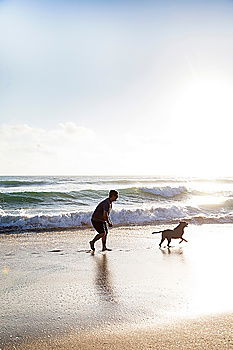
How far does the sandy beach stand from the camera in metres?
3.50

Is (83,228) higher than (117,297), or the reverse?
(117,297)

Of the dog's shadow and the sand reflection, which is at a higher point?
the sand reflection

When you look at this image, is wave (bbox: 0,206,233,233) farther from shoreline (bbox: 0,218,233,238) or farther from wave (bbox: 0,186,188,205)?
wave (bbox: 0,186,188,205)

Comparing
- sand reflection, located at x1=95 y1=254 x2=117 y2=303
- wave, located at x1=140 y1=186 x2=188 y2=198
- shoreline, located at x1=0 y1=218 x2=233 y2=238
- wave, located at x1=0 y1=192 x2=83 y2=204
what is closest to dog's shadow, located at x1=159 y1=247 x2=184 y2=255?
sand reflection, located at x1=95 y1=254 x2=117 y2=303

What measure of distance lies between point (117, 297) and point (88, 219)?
9.17 meters

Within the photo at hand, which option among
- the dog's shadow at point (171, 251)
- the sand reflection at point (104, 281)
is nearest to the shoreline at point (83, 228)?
the dog's shadow at point (171, 251)

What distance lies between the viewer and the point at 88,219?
45.6 feet

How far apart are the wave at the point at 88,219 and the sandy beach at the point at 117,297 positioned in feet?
14.8

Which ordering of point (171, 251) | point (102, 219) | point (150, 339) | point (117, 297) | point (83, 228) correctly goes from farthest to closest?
point (83, 228)
point (102, 219)
point (171, 251)
point (117, 297)
point (150, 339)

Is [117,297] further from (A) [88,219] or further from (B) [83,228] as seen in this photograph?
(A) [88,219]

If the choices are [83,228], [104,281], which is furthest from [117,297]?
[83,228]

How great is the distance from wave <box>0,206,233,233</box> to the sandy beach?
14.8 ft

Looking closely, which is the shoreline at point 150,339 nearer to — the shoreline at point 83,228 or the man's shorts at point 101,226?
the man's shorts at point 101,226

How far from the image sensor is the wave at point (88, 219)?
1316cm
